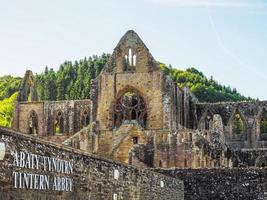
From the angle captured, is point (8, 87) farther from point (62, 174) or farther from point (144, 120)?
point (62, 174)

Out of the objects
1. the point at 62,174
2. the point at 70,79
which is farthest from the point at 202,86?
the point at 62,174

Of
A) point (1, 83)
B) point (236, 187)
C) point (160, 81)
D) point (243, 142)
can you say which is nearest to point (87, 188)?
point (236, 187)

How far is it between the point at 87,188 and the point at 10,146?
4.97 metres

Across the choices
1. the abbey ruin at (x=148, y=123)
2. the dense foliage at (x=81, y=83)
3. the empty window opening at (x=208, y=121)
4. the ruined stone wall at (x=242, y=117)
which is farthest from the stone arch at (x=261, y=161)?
the dense foliage at (x=81, y=83)

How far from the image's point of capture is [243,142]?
205 ft

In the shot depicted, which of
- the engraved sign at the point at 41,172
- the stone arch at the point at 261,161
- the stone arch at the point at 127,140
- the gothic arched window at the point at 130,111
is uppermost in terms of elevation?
the gothic arched window at the point at 130,111

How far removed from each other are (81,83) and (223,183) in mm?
83382

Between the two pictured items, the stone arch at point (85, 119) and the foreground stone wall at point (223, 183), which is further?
the stone arch at point (85, 119)

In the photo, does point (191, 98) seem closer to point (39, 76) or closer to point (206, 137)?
point (206, 137)

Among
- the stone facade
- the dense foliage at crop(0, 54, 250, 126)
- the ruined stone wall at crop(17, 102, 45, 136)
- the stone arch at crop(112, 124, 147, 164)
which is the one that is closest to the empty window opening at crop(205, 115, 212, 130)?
the stone facade

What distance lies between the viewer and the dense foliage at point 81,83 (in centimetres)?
11062

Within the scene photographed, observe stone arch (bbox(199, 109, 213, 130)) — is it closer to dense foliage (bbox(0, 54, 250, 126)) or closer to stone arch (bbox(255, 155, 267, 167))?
stone arch (bbox(255, 155, 267, 167))

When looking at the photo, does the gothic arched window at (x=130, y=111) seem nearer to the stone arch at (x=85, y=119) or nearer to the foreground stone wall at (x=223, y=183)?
the stone arch at (x=85, y=119)

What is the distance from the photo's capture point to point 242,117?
63.2 m
